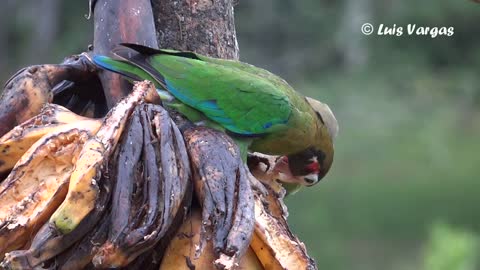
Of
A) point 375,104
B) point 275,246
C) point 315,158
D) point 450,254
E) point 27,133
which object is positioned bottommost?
point 375,104

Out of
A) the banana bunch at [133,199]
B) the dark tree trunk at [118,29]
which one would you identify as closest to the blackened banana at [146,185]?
the banana bunch at [133,199]

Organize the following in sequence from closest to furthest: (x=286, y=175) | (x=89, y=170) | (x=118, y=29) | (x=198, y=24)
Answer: (x=89, y=170)
(x=118, y=29)
(x=198, y=24)
(x=286, y=175)

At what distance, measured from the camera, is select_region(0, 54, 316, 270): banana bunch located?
3.52ft

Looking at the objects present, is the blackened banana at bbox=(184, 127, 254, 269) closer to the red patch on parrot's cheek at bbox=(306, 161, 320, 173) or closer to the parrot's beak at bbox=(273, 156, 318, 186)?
the parrot's beak at bbox=(273, 156, 318, 186)

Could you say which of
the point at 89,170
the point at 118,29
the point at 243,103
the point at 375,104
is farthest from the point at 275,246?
the point at 375,104

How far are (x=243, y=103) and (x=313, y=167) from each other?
204 millimetres

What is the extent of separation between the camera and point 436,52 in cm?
1505

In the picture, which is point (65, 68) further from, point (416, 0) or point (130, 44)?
point (416, 0)

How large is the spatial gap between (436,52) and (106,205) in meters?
14.3

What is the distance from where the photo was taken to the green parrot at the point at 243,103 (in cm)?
153

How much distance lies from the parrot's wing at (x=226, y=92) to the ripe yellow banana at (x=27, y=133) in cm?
27

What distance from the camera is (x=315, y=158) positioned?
196 centimetres

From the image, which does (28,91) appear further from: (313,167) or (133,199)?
(313,167)

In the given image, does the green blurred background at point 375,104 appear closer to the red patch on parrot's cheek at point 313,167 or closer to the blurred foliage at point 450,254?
the blurred foliage at point 450,254
